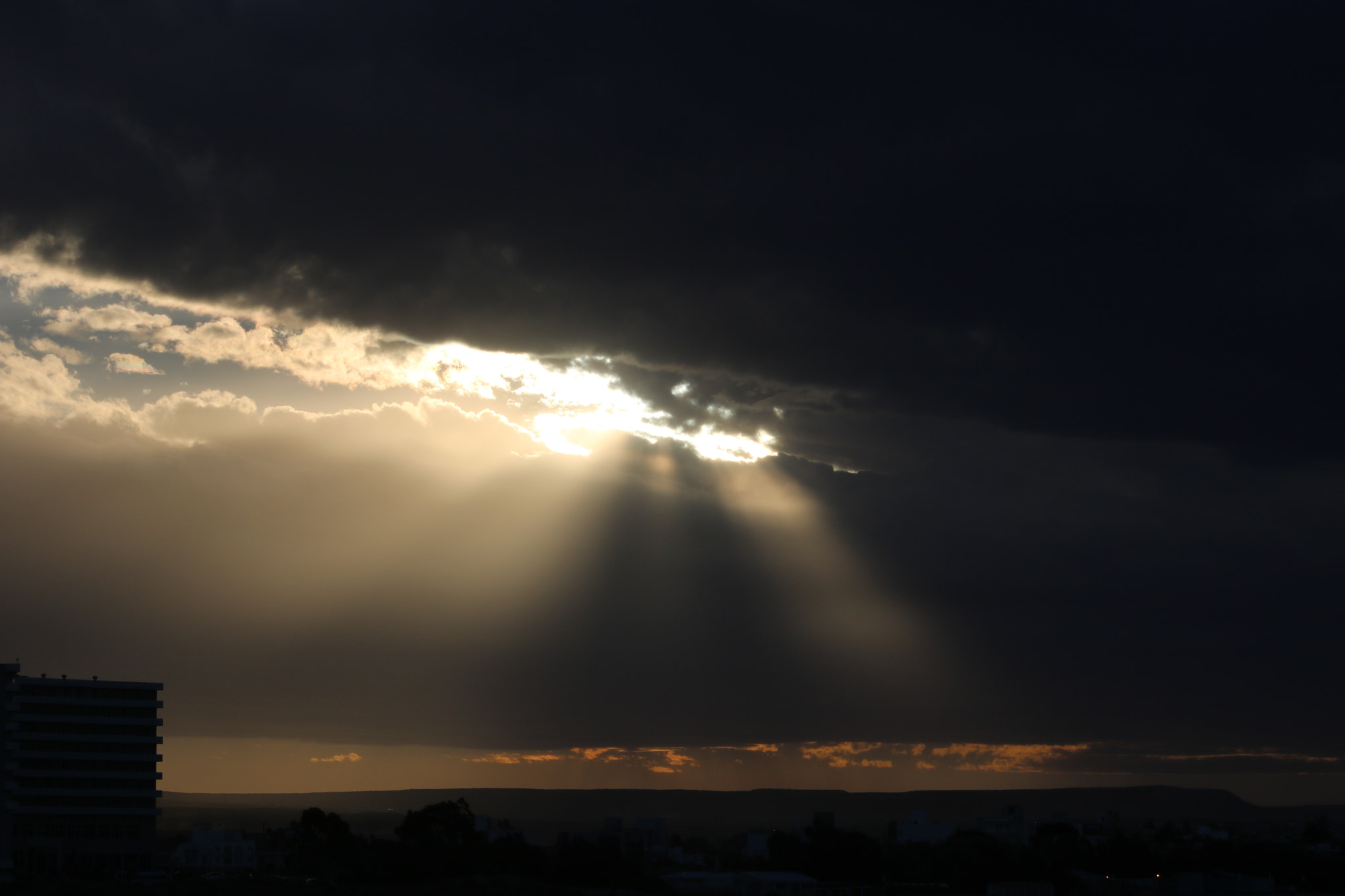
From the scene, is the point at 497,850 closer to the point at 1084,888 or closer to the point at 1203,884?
the point at 1084,888

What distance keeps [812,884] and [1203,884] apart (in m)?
59.8

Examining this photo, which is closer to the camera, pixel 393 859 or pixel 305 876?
pixel 393 859

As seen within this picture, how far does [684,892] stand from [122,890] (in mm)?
71755

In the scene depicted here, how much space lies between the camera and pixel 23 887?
150m

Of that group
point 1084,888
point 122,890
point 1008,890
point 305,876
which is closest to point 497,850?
point 305,876

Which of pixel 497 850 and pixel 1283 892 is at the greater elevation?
pixel 497 850

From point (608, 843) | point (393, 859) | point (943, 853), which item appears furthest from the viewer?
point (943, 853)

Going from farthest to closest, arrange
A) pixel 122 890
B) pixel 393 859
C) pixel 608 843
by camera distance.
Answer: pixel 608 843, pixel 393 859, pixel 122 890

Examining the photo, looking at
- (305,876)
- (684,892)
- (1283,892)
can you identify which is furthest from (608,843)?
(1283,892)

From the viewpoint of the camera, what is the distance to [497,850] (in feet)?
585

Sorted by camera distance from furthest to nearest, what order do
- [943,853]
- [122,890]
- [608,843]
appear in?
[943,853], [608,843], [122,890]

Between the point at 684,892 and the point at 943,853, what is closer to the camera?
the point at 684,892

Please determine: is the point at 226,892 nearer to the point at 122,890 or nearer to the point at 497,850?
the point at 122,890

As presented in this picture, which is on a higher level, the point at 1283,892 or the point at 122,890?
the point at 122,890
